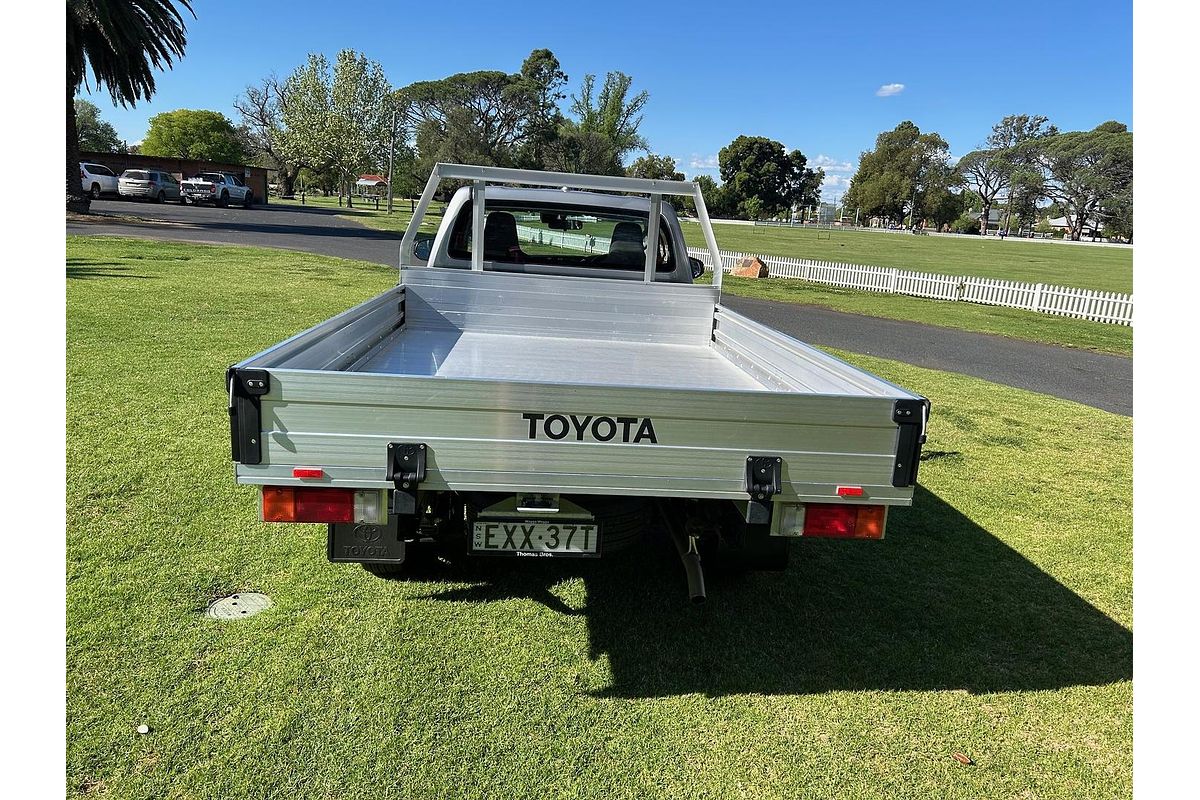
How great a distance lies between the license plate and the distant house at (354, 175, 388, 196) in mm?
82183

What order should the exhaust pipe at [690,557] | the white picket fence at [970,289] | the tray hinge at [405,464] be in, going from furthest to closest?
1. the white picket fence at [970,289]
2. the exhaust pipe at [690,557]
3. the tray hinge at [405,464]

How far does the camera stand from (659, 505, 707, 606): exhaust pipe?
3.21 m

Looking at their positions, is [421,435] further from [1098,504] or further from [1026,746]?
[1098,504]

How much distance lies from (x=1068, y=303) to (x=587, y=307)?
1812 cm

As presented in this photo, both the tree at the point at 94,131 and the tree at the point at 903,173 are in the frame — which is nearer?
the tree at the point at 94,131

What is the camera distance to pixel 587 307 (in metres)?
5.11

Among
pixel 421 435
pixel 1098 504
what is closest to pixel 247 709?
pixel 421 435

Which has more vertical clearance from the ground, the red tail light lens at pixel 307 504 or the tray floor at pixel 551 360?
the tray floor at pixel 551 360

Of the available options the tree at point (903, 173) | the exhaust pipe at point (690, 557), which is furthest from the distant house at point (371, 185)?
the exhaust pipe at point (690, 557)

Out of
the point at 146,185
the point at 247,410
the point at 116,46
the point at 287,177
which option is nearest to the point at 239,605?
the point at 247,410

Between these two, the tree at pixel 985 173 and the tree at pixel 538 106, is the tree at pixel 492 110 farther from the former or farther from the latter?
the tree at pixel 985 173

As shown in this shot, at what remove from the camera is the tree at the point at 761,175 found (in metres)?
102

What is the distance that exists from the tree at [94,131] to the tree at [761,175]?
74.4 meters

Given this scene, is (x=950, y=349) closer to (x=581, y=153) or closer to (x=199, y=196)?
(x=199, y=196)
